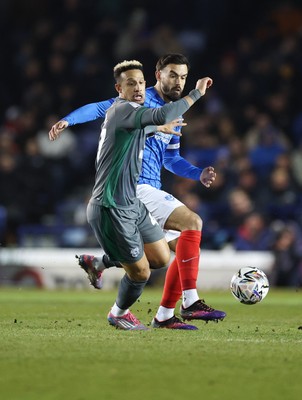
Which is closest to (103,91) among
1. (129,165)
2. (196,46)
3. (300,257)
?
(196,46)

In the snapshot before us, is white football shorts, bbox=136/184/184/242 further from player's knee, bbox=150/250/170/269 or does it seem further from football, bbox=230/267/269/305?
football, bbox=230/267/269/305

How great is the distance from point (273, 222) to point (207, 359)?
360 inches

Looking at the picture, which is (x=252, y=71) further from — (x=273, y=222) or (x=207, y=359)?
(x=207, y=359)

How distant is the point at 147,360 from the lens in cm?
600

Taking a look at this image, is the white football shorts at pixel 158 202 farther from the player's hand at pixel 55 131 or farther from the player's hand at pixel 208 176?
the player's hand at pixel 55 131

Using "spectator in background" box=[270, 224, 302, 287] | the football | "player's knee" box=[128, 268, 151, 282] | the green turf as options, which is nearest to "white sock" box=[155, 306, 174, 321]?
the green turf

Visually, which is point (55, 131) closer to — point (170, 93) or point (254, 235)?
point (170, 93)

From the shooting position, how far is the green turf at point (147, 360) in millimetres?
5008

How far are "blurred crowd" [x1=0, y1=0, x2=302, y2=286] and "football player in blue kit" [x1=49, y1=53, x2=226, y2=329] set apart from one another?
614cm

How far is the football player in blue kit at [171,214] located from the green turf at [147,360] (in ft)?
0.90

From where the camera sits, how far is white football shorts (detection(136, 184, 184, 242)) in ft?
27.3

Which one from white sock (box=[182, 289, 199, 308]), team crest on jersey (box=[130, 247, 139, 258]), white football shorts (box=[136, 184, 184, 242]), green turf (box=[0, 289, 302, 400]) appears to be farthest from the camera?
white football shorts (box=[136, 184, 184, 242])

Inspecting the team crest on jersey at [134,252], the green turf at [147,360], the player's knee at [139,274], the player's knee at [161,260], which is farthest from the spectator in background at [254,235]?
the team crest on jersey at [134,252]

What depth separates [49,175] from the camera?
56.5 ft
